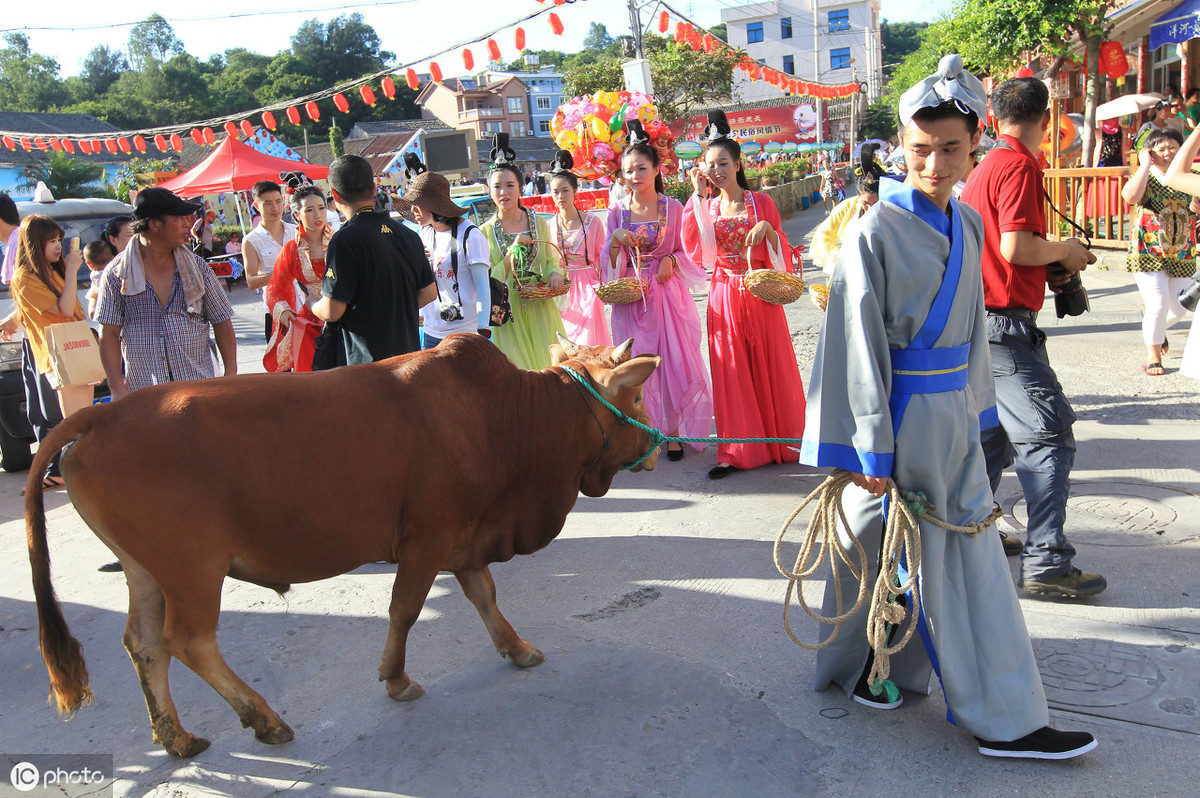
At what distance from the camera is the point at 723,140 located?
5906 mm

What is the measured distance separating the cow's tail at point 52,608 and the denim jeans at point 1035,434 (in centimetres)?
341

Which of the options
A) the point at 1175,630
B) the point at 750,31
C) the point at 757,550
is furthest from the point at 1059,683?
the point at 750,31

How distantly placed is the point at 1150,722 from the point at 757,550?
6.36ft

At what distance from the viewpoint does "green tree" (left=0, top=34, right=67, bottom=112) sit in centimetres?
8294

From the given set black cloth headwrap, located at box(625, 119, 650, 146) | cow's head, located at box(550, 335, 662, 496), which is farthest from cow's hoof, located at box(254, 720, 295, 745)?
black cloth headwrap, located at box(625, 119, 650, 146)

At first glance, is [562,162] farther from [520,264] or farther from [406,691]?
[406,691]

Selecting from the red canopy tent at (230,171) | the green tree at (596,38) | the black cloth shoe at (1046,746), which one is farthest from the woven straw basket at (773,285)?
the green tree at (596,38)

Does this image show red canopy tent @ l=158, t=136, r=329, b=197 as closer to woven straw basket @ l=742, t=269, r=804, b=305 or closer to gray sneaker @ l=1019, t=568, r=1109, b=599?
woven straw basket @ l=742, t=269, r=804, b=305

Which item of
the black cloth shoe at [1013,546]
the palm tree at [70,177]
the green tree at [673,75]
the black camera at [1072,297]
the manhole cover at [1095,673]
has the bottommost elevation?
the manhole cover at [1095,673]

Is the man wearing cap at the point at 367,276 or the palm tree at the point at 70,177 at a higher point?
the palm tree at the point at 70,177

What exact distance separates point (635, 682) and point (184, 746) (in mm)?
1590

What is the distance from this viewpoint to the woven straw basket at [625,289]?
607 cm

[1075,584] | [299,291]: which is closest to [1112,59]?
[1075,584]

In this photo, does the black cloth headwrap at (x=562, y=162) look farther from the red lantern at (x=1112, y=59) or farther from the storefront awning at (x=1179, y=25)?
the storefront awning at (x=1179, y=25)
